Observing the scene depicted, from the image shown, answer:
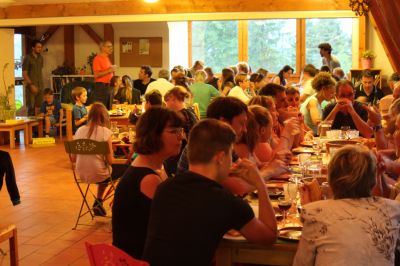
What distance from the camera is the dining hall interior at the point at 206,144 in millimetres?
2443

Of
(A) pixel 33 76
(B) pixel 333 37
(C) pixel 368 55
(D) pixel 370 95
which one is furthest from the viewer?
(B) pixel 333 37

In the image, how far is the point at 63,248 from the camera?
5133mm

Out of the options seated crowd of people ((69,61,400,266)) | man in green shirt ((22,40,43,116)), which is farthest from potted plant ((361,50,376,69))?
seated crowd of people ((69,61,400,266))

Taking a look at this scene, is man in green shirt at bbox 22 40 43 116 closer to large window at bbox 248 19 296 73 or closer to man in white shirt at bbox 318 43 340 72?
large window at bbox 248 19 296 73

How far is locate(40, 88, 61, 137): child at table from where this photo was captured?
1197 centimetres

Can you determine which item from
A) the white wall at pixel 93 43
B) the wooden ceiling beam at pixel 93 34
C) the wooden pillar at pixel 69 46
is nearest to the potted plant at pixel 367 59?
the white wall at pixel 93 43

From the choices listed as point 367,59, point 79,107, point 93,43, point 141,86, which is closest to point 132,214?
point 79,107

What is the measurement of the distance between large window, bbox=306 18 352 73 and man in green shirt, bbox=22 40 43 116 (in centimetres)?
603

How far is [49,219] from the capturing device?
605cm

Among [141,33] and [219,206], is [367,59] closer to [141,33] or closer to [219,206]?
[141,33]

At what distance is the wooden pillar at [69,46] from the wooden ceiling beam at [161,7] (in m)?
3.56

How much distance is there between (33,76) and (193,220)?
38.4 ft

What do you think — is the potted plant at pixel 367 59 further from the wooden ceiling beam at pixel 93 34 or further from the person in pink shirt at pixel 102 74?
the wooden ceiling beam at pixel 93 34

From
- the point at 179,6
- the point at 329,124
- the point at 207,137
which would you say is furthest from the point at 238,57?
the point at 207,137
